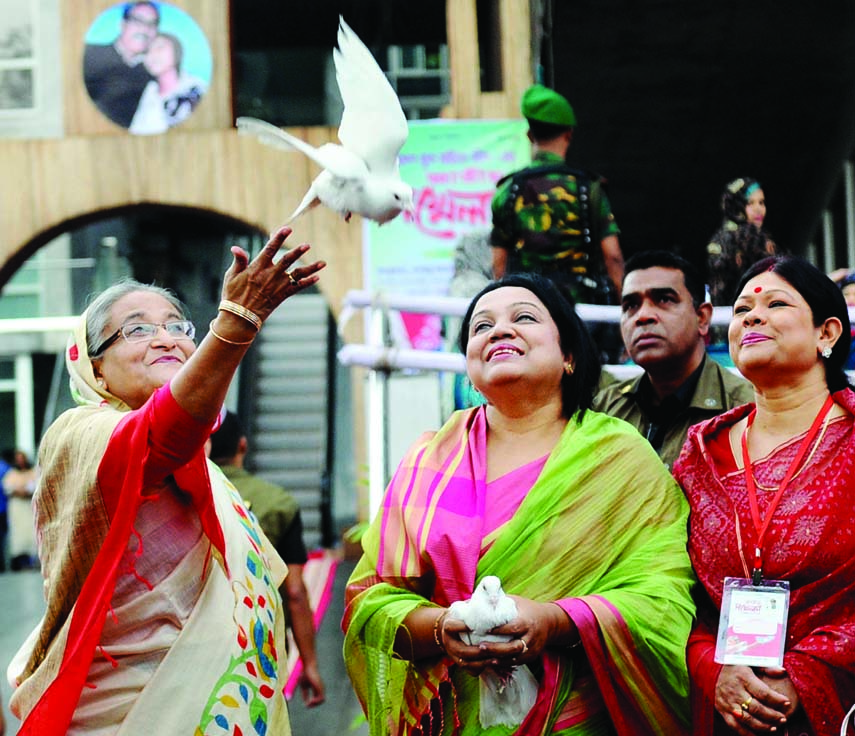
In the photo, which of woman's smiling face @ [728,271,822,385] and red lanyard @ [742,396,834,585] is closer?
red lanyard @ [742,396,834,585]

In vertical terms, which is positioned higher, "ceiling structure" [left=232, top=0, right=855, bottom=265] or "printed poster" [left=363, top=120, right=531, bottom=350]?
"ceiling structure" [left=232, top=0, right=855, bottom=265]

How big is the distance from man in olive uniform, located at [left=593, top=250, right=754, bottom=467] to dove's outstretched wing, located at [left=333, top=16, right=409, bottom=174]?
1.34m

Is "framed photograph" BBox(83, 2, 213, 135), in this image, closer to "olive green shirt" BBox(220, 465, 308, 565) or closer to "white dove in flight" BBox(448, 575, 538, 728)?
"olive green shirt" BBox(220, 465, 308, 565)

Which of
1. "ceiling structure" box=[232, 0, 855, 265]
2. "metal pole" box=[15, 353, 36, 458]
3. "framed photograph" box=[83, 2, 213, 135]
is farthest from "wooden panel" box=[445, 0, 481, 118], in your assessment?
"metal pole" box=[15, 353, 36, 458]

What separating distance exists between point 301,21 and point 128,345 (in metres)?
10.8

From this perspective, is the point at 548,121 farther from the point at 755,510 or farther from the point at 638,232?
the point at 638,232

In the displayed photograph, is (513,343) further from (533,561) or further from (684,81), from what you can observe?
(684,81)

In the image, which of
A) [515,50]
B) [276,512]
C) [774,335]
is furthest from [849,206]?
[774,335]

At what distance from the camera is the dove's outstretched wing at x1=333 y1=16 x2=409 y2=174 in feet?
9.86

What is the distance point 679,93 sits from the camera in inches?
554

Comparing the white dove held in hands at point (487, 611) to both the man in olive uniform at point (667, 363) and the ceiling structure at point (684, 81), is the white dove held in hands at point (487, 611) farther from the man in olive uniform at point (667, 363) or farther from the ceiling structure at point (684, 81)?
the ceiling structure at point (684, 81)

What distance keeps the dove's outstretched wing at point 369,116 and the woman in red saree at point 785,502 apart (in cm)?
93

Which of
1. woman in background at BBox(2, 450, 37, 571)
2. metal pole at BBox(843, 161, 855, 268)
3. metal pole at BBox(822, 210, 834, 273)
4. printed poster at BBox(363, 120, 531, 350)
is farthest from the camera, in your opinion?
metal pole at BBox(822, 210, 834, 273)

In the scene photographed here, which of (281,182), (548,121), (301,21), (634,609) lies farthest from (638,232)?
(634,609)
